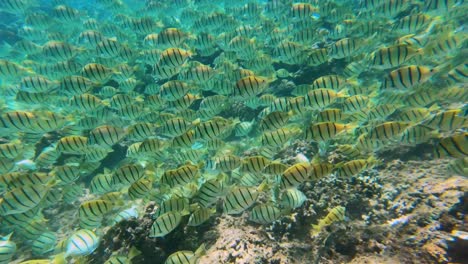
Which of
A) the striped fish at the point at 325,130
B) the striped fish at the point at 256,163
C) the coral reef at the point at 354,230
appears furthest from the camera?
the striped fish at the point at 256,163

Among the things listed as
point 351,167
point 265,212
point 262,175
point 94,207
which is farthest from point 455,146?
point 94,207

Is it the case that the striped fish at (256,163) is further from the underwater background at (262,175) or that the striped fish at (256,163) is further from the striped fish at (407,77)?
the striped fish at (407,77)

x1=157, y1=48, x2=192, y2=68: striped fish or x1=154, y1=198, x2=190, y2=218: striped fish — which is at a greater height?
x1=157, y1=48, x2=192, y2=68: striped fish

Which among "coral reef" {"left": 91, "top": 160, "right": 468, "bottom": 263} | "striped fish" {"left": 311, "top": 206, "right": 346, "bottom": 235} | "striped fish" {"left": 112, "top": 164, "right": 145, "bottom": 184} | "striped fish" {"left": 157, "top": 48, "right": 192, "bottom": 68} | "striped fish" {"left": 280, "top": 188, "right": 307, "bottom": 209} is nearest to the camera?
"coral reef" {"left": 91, "top": 160, "right": 468, "bottom": 263}

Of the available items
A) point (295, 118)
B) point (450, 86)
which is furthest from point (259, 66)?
point (450, 86)

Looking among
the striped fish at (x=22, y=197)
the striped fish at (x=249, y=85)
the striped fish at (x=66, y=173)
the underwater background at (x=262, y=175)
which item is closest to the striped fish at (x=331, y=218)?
the underwater background at (x=262, y=175)

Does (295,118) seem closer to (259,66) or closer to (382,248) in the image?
(259,66)

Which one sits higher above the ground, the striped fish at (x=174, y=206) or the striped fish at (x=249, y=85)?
the striped fish at (x=249, y=85)

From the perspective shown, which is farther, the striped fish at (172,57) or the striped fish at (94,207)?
the striped fish at (172,57)

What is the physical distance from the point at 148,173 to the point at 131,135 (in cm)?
167

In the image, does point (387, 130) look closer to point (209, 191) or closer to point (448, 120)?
point (448, 120)

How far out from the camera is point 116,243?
15.9 feet

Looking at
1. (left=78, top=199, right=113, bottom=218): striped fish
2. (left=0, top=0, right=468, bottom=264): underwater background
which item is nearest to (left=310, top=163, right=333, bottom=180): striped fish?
(left=0, top=0, right=468, bottom=264): underwater background

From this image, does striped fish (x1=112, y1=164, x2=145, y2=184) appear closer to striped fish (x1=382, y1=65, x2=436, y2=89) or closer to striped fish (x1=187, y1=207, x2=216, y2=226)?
striped fish (x1=187, y1=207, x2=216, y2=226)
